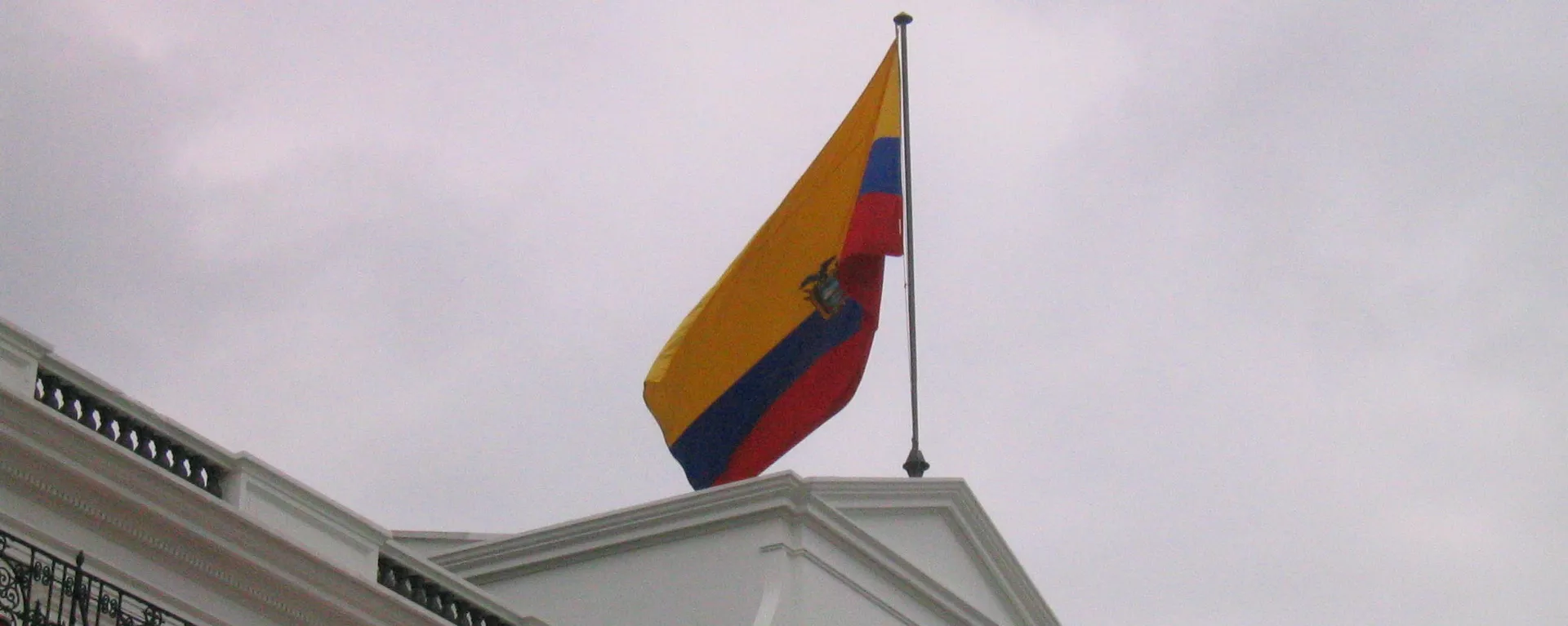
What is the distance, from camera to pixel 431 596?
1576 cm

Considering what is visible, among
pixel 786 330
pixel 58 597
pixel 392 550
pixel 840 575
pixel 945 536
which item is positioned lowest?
pixel 58 597

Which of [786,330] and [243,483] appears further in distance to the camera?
[786,330]

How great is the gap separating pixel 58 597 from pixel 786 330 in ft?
27.6

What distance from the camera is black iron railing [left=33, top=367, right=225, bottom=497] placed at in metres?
13.4

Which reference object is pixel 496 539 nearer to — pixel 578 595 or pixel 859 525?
pixel 578 595

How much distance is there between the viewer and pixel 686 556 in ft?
59.4

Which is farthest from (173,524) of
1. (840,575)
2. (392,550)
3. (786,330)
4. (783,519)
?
(786,330)

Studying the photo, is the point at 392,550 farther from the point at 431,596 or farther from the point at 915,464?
the point at 915,464

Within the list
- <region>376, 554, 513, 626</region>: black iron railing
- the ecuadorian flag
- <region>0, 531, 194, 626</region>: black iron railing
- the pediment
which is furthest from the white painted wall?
<region>0, 531, 194, 626</region>: black iron railing

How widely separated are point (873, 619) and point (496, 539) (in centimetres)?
310

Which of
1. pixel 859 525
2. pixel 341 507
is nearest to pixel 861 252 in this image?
pixel 859 525

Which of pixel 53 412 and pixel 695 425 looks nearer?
pixel 53 412

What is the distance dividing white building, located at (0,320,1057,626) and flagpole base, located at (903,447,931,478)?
0.53 metres

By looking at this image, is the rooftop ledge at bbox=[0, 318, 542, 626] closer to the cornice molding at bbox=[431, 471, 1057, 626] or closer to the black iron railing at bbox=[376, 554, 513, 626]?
the black iron railing at bbox=[376, 554, 513, 626]
